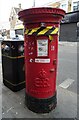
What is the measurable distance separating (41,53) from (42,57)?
76 millimetres

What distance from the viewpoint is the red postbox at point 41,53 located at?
93.4 inches

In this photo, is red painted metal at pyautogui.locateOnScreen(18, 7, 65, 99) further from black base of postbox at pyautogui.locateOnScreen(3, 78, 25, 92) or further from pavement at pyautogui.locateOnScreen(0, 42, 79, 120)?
black base of postbox at pyautogui.locateOnScreen(3, 78, 25, 92)

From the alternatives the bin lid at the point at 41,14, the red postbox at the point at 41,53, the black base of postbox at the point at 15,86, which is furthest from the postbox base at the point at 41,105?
the bin lid at the point at 41,14

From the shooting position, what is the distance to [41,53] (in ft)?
8.21

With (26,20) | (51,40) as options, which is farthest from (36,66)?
(26,20)

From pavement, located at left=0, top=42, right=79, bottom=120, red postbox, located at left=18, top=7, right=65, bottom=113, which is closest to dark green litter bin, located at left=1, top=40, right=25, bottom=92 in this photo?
pavement, located at left=0, top=42, right=79, bottom=120

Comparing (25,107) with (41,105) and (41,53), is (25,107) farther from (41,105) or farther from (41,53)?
(41,53)

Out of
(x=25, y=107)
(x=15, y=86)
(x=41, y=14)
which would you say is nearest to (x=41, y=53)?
(x=41, y=14)

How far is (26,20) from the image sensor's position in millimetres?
2482

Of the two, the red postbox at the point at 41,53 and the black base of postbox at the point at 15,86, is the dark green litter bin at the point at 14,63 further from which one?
the red postbox at the point at 41,53

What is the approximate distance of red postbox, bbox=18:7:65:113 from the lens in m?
2.37

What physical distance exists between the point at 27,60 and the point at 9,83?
1306mm

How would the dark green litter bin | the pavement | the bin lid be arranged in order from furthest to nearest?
the dark green litter bin < the pavement < the bin lid

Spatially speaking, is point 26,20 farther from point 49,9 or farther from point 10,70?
point 10,70
